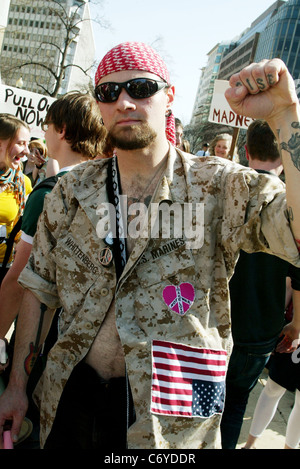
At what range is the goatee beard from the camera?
69.1 inches

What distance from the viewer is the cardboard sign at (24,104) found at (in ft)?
23.7

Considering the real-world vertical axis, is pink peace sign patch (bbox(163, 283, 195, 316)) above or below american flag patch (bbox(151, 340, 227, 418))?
above

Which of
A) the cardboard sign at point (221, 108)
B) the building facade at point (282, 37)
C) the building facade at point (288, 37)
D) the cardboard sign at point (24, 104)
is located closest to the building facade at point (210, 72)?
the building facade at point (282, 37)

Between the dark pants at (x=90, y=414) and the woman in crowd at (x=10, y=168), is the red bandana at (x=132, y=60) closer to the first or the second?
the dark pants at (x=90, y=414)

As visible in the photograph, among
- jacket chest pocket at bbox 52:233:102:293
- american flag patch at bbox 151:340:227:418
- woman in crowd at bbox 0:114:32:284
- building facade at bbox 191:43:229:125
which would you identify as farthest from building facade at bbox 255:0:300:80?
american flag patch at bbox 151:340:227:418

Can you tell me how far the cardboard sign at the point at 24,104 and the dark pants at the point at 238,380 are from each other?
20.9 feet

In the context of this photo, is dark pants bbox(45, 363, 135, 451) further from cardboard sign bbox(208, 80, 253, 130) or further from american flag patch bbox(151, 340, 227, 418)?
cardboard sign bbox(208, 80, 253, 130)

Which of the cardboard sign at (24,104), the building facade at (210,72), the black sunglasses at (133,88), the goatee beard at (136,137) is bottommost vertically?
the goatee beard at (136,137)

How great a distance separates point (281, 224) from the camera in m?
1.34

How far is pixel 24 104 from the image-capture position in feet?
24.2

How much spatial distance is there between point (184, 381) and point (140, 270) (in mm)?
451

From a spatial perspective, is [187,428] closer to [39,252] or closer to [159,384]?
[159,384]

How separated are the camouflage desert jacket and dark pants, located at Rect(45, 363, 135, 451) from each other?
5 centimetres

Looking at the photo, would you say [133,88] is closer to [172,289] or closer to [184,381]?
[172,289]
